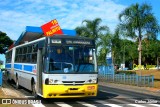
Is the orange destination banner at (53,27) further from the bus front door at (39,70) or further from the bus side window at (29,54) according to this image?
the bus front door at (39,70)

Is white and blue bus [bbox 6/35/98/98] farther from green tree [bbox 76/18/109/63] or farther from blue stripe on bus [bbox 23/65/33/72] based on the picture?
green tree [bbox 76/18/109/63]

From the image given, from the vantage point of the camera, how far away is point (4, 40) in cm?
8719

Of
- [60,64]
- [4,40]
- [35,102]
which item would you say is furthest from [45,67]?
[4,40]

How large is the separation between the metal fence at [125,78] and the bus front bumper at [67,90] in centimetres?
1565

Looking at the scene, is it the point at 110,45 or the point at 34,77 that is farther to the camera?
the point at 110,45

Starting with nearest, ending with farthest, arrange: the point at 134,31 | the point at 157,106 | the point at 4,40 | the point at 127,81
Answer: the point at 157,106
the point at 127,81
the point at 134,31
the point at 4,40

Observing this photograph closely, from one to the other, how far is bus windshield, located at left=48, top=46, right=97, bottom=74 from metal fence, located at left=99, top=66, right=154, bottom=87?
50.9 ft

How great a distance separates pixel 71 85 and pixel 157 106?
12.6ft

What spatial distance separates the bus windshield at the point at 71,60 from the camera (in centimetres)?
1608

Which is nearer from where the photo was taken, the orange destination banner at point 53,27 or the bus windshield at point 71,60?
the bus windshield at point 71,60

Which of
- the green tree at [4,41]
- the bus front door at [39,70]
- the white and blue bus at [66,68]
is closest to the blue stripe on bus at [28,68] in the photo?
the white and blue bus at [66,68]

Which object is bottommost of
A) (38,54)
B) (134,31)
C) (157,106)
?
(157,106)

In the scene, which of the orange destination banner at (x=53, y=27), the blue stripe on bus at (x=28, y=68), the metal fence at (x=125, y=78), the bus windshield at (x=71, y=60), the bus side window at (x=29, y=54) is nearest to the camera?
the bus windshield at (x=71, y=60)

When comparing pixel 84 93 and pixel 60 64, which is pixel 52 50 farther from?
pixel 84 93
